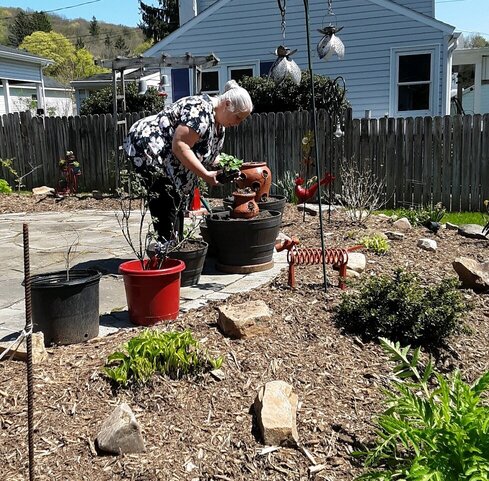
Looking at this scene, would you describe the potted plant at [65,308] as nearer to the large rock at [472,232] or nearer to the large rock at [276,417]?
the large rock at [276,417]

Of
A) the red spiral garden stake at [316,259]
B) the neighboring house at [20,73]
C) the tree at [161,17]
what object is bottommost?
the red spiral garden stake at [316,259]

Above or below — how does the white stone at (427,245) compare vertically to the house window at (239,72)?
below

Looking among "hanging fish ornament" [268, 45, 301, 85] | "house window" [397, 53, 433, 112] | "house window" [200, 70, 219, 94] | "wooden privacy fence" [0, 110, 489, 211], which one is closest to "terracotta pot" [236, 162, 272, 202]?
"hanging fish ornament" [268, 45, 301, 85]

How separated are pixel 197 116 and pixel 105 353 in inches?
66.7

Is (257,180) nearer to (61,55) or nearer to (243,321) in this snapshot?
(243,321)

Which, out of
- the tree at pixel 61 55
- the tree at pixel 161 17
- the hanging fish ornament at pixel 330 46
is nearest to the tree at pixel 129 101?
the hanging fish ornament at pixel 330 46

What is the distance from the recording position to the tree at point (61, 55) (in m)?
45.6

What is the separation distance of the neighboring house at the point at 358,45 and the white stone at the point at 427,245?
932cm

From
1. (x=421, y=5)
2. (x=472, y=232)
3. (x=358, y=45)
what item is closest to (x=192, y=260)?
(x=472, y=232)

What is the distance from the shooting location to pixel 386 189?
379 inches

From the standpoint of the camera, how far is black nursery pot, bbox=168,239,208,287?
4.41 meters

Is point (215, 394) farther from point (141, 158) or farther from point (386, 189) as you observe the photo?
point (386, 189)

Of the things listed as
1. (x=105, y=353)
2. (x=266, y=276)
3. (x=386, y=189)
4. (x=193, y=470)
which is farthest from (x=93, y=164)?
(x=193, y=470)

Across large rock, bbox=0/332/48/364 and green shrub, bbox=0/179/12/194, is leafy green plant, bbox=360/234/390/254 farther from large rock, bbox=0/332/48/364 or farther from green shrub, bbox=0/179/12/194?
green shrub, bbox=0/179/12/194
